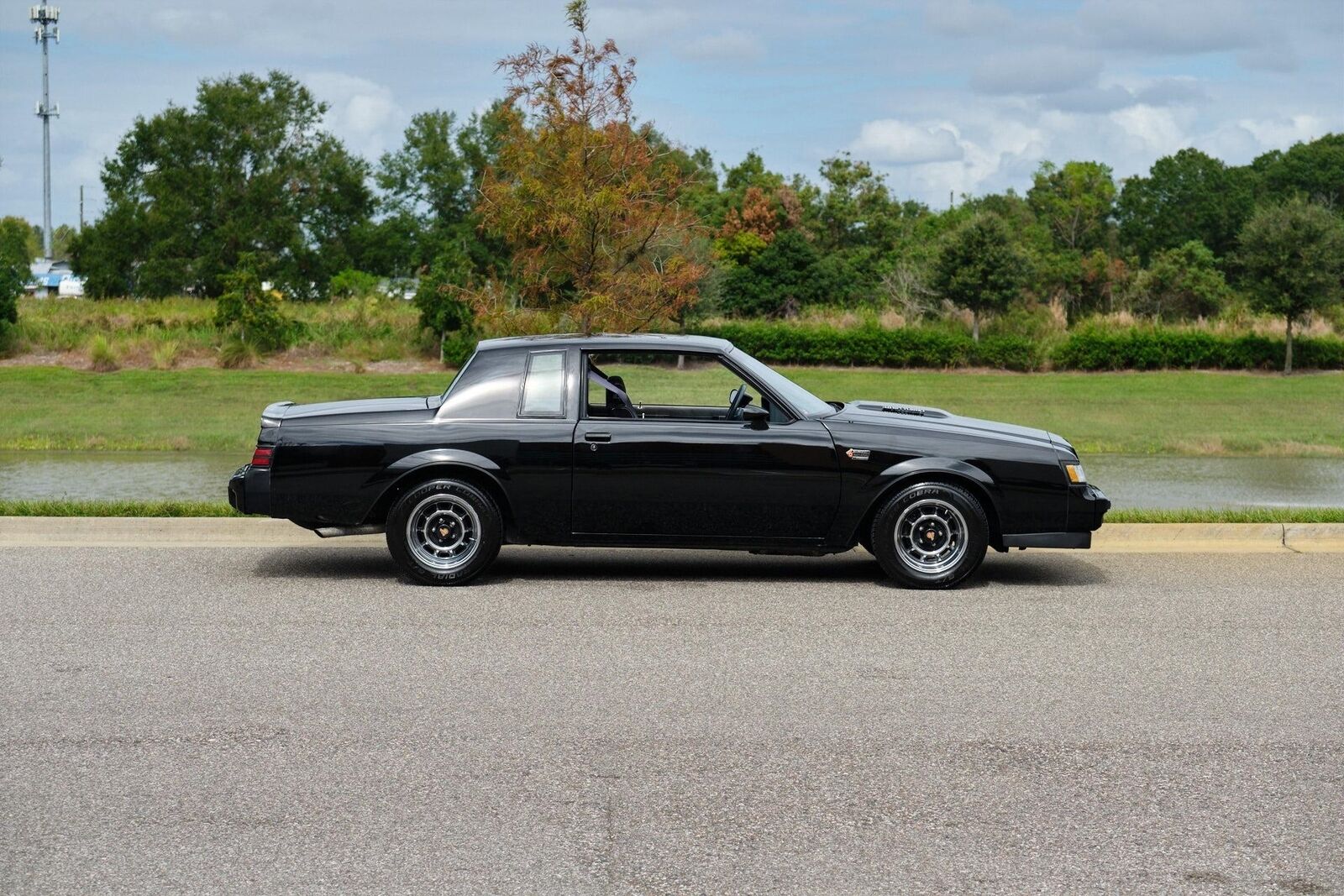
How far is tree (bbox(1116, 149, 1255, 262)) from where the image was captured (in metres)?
70.7

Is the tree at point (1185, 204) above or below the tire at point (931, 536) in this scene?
above

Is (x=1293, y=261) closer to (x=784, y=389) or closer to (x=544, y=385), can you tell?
(x=784, y=389)

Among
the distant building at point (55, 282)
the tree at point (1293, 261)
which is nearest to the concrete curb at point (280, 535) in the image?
the tree at point (1293, 261)

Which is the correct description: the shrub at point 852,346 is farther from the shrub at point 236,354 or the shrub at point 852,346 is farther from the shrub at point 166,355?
the shrub at point 166,355

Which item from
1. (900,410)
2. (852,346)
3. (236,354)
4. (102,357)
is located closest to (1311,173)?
(852,346)

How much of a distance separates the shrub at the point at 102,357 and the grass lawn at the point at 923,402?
69 cm

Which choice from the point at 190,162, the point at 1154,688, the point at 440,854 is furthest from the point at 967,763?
the point at 190,162

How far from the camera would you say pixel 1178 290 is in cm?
4694

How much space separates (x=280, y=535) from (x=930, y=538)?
463 cm

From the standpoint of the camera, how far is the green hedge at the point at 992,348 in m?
32.5

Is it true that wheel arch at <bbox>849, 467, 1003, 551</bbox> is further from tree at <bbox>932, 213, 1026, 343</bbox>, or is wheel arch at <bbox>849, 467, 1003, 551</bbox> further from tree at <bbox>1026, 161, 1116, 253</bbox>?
tree at <bbox>1026, 161, 1116, 253</bbox>

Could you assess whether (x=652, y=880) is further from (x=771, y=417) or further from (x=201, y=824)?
(x=771, y=417)

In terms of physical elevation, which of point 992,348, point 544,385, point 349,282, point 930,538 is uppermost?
point 349,282

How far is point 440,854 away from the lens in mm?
4637
